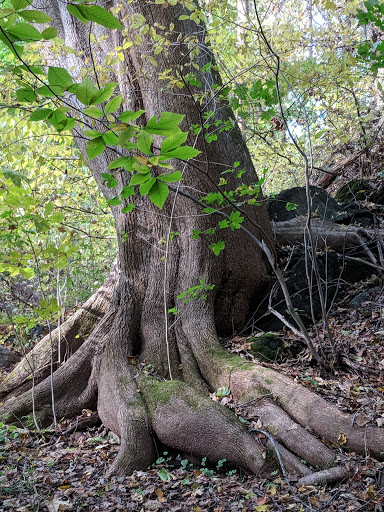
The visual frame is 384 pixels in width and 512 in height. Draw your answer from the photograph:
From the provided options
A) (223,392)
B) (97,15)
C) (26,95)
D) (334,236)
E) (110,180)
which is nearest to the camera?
(97,15)

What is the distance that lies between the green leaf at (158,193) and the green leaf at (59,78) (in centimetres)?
43

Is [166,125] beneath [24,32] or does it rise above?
beneath

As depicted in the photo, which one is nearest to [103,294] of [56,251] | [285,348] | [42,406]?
[42,406]

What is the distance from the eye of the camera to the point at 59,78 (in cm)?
126

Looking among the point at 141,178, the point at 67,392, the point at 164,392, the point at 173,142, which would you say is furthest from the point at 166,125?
the point at 67,392

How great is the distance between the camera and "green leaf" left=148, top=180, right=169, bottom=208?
45.6 inches

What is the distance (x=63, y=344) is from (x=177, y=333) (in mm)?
1866

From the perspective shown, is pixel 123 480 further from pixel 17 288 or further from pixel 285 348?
pixel 17 288

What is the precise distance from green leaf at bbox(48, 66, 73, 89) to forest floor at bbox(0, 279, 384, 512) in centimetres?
268

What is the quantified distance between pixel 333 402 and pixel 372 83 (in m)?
8.03

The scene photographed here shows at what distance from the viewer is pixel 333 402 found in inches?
141

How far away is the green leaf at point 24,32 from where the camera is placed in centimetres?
116

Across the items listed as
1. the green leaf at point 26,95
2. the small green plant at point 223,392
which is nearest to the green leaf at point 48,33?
the green leaf at point 26,95

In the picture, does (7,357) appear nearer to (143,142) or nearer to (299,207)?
(299,207)
